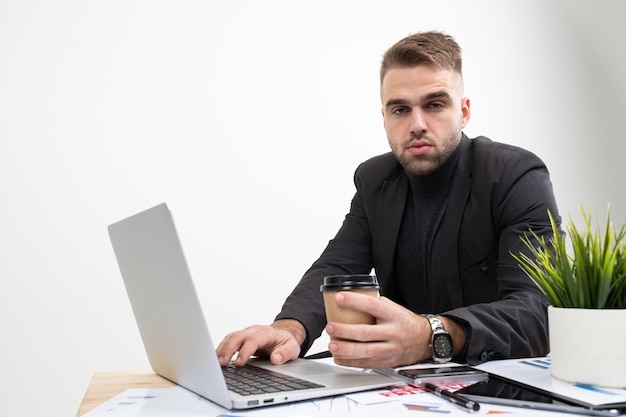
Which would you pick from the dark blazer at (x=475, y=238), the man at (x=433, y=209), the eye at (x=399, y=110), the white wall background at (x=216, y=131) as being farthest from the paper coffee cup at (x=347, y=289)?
the white wall background at (x=216, y=131)

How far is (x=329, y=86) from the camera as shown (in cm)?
321

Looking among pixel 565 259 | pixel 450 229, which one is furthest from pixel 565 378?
pixel 450 229

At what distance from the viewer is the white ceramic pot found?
2.69ft

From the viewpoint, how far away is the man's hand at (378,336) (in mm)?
929

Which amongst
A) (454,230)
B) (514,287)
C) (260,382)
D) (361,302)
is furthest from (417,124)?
(260,382)

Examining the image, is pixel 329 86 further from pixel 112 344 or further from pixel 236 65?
pixel 112 344

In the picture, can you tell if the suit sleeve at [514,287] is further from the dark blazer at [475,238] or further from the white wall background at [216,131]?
the white wall background at [216,131]

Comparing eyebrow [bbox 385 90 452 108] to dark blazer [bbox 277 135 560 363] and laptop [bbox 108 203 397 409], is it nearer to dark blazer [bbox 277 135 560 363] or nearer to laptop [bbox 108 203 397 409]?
dark blazer [bbox 277 135 560 363]

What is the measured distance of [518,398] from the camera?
2.51 feet

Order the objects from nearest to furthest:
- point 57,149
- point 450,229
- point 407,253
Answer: point 450,229 < point 407,253 < point 57,149

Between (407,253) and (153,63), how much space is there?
1.65m

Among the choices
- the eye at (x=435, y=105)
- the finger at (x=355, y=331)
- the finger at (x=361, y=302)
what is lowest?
the finger at (x=355, y=331)

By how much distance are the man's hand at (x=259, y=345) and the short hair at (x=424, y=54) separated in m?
0.88

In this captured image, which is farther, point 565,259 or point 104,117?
point 104,117
